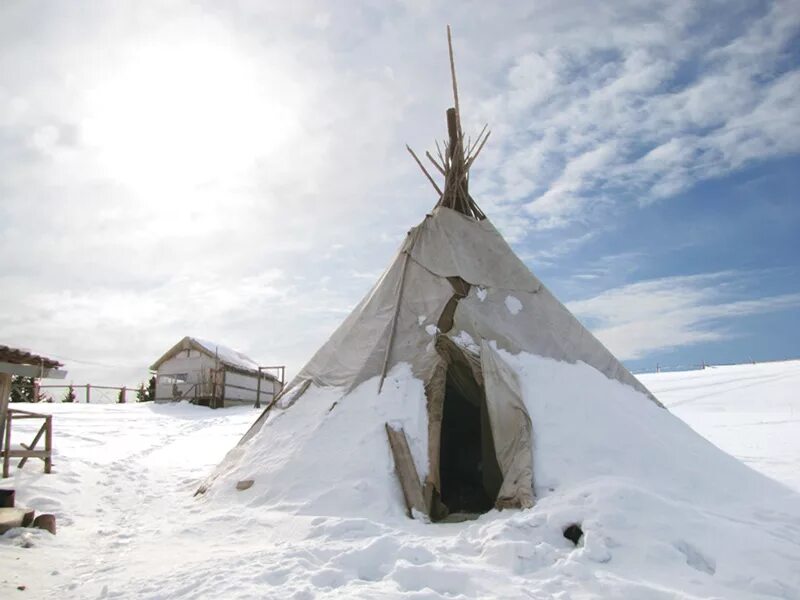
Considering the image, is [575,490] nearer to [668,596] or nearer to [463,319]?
[668,596]

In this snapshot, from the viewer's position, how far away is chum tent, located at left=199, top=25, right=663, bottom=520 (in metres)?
6.11

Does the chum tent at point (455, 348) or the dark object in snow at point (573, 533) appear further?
the chum tent at point (455, 348)

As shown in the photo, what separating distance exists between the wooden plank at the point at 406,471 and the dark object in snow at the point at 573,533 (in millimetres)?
1530

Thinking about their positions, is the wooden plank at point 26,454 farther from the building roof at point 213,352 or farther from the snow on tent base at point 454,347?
the building roof at point 213,352

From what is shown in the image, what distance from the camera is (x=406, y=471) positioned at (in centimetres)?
583

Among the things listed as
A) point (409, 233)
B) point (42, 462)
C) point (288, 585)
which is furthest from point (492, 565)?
point (42, 462)

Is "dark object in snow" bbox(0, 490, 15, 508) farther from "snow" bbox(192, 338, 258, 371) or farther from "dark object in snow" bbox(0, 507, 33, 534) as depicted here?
"snow" bbox(192, 338, 258, 371)

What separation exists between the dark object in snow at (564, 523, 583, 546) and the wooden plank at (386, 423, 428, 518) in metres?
1.53

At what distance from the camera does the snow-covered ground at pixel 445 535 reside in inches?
144

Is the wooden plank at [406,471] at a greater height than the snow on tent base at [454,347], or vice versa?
the snow on tent base at [454,347]

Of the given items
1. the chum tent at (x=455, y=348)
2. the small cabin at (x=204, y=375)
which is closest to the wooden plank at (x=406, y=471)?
the chum tent at (x=455, y=348)

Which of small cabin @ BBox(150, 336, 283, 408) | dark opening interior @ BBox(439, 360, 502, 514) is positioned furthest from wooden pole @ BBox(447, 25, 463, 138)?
small cabin @ BBox(150, 336, 283, 408)

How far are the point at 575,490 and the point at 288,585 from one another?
9.17 feet

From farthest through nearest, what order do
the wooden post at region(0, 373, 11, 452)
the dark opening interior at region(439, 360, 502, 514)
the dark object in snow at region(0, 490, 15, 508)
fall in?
the wooden post at region(0, 373, 11, 452), the dark opening interior at region(439, 360, 502, 514), the dark object in snow at region(0, 490, 15, 508)
